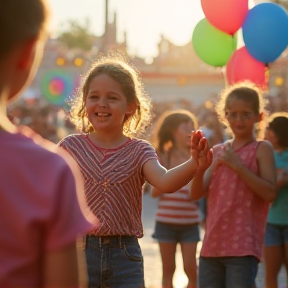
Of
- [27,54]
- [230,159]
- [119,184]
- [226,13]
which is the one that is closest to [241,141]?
[230,159]

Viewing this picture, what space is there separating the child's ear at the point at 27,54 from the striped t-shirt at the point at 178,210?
16.9 ft

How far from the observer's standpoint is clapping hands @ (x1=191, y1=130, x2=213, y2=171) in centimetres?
350

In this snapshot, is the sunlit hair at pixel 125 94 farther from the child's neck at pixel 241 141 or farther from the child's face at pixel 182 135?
the child's face at pixel 182 135

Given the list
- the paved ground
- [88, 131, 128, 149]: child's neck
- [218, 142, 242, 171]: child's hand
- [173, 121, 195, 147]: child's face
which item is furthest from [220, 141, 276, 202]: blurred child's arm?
the paved ground

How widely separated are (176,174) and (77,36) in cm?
7305

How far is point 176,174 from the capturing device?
3.59 m

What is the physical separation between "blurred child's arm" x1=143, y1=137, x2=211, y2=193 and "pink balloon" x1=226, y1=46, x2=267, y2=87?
3476 mm

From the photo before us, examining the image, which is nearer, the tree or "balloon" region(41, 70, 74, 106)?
"balloon" region(41, 70, 74, 106)

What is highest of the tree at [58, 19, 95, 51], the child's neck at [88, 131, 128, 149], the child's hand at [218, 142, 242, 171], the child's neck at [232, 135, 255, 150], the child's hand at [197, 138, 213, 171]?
the tree at [58, 19, 95, 51]

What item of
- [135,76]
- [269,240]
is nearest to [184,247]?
[269,240]

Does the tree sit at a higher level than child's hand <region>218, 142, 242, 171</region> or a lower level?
higher

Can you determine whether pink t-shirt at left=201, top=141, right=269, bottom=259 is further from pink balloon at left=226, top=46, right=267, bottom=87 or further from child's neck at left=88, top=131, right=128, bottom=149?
pink balloon at left=226, top=46, right=267, bottom=87

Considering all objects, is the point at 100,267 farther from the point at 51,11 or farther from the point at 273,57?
the point at 273,57

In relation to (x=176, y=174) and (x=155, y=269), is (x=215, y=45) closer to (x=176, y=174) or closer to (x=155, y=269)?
(x=155, y=269)
